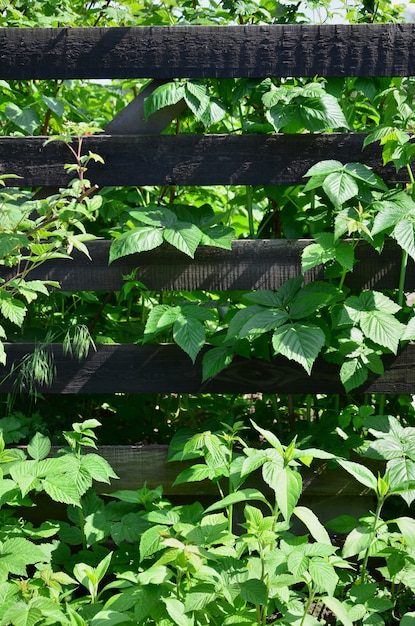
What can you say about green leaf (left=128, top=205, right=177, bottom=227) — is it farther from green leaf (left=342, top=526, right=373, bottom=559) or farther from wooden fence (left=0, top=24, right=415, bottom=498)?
green leaf (left=342, top=526, right=373, bottom=559)

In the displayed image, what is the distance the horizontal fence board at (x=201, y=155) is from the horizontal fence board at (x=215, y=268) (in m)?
0.23

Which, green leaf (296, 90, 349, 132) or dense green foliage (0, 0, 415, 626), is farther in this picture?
green leaf (296, 90, 349, 132)

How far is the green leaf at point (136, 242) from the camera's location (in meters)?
2.51

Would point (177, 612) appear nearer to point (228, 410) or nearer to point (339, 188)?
point (228, 410)

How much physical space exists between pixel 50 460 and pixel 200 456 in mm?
561

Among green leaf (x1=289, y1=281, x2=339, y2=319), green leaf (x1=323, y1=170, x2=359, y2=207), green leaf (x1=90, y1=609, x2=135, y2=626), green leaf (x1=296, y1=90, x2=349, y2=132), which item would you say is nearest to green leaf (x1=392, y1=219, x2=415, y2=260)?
green leaf (x1=323, y1=170, x2=359, y2=207)

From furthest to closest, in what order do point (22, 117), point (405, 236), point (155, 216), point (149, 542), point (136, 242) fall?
1. point (22, 117)
2. point (155, 216)
3. point (136, 242)
4. point (405, 236)
5. point (149, 542)

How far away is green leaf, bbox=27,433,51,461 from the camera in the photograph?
252cm

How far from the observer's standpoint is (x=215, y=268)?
272 centimetres

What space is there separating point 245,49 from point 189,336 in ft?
3.15

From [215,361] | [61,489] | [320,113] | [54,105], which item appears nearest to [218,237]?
[215,361]

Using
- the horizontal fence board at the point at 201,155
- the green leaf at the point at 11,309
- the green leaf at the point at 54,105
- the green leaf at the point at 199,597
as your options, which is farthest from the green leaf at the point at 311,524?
the green leaf at the point at 54,105

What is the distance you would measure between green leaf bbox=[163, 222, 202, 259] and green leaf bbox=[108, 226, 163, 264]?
33 millimetres

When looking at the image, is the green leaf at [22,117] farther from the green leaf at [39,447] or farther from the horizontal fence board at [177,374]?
the green leaf at [39,447]
